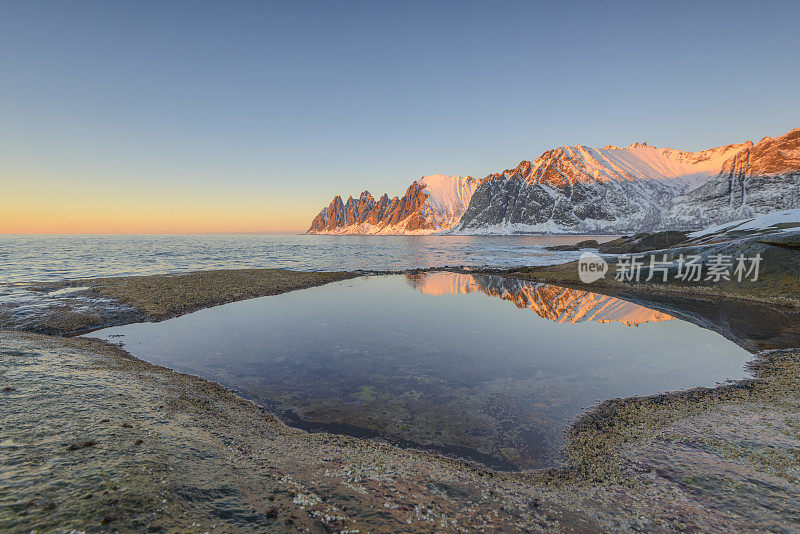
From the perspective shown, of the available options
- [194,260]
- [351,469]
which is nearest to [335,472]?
[351,469]

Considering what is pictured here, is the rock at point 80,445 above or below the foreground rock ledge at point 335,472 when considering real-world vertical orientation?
above

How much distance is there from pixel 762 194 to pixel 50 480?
261412mm

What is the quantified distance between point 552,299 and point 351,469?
85.3 feet

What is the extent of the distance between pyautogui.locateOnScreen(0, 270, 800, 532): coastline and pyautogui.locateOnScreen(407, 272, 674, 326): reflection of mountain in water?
1143 centimetres

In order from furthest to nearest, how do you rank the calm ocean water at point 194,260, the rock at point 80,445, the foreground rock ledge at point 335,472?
1. the calm ocean water at point 194,260
2. the rock at point 80,445
3. the foreground rock ledge at point 335,472

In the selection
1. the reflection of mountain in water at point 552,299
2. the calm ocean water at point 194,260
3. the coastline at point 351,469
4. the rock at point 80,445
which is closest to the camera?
the coastline at point 351,469

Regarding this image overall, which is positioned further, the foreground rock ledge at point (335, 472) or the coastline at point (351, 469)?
the coastline at point (351, 469)

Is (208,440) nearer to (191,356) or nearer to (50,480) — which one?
(50,480)

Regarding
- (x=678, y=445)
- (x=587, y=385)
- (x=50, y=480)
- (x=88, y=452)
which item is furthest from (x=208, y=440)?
(x=587, y=385)

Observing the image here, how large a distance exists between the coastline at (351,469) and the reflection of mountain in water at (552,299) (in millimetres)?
11428

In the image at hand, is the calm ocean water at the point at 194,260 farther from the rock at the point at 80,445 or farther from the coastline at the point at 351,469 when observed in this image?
the rock at the point at 80,445

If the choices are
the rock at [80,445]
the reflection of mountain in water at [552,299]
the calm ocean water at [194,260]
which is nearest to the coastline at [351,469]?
the rock at [80,445]

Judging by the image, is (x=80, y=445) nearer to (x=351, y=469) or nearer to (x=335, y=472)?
(x=335, y=472)

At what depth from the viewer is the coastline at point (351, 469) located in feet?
15.8
